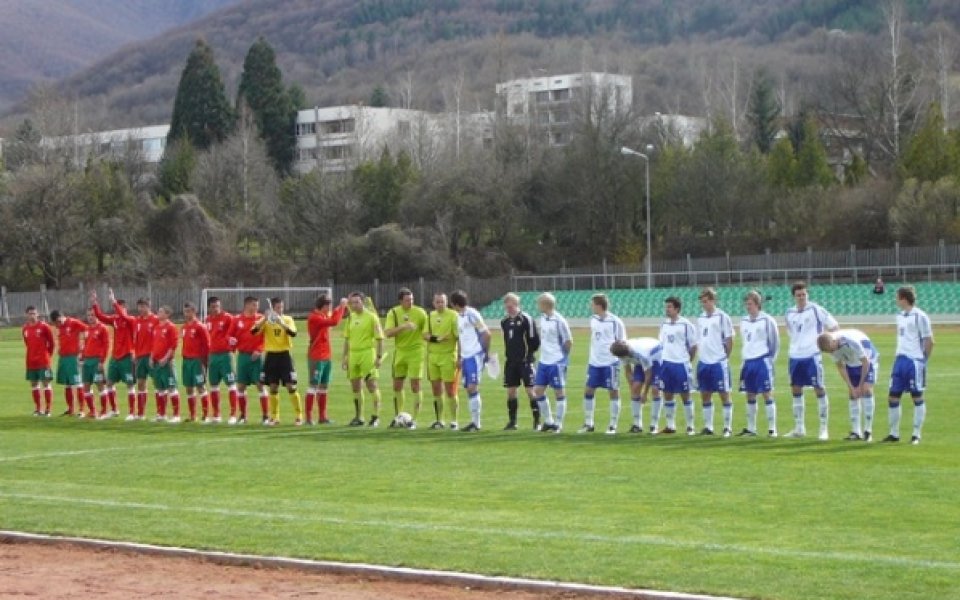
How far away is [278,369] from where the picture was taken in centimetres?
2538

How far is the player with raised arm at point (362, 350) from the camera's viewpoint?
24.8 metres

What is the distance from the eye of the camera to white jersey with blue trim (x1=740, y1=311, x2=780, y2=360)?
71.4ft

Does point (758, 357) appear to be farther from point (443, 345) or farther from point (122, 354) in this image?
point (122, 354)

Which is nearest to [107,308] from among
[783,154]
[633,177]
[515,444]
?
[633,177]

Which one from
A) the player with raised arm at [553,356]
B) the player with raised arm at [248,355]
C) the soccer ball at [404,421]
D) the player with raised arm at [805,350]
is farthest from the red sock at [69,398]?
the player with raised arm at [805,350]

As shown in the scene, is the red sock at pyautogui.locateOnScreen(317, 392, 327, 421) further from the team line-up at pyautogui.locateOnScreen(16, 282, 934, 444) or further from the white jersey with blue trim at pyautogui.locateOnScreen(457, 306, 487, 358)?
the white jersey with blue trim at pyautogui.locateOnScreen(457, 306, 487, 358)

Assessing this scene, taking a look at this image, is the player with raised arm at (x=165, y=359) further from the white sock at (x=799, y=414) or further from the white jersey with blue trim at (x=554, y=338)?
the white sock at (x=799, y=414)

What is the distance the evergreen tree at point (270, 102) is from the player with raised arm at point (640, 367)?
90504mm

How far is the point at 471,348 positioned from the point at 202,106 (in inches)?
3568

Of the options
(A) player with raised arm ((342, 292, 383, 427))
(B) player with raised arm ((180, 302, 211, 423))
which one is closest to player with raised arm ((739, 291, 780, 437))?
(A) player with raised arm ((342, 292, 383, 427))

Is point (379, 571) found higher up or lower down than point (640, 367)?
lower down

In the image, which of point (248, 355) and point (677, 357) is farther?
point (248, 355)

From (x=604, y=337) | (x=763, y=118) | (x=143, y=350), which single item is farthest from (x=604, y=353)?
(x=763, y=118)

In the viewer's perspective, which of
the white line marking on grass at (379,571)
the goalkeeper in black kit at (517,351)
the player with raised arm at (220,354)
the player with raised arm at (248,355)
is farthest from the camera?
the player with raised arm at (220,354)
